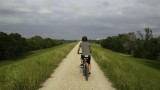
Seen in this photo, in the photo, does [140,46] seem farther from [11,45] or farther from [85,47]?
[85,47]

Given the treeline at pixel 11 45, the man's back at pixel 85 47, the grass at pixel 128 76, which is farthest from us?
the treeline at pixel 11 45

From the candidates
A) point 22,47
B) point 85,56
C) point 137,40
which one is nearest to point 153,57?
point 137,40

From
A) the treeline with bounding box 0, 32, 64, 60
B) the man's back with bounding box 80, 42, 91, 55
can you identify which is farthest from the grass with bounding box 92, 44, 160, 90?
the treeline with bounding box 0, 32, 64, 60

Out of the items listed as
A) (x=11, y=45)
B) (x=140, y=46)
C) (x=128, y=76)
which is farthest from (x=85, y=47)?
(x=140, y=46)

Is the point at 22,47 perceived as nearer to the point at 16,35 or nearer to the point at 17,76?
the point at 16,35

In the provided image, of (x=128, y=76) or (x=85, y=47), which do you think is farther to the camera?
(x=128, y=76)

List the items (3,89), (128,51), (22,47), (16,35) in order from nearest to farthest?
(3,89) < (22,47) < (16,35) < (128,51)

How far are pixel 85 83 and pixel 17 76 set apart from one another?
10.5 feet

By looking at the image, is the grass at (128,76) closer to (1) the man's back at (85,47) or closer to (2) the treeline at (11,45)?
(1) the man's back at (85,47)

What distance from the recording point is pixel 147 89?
11.3m

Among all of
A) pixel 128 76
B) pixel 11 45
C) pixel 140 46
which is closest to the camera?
pixel 128 76

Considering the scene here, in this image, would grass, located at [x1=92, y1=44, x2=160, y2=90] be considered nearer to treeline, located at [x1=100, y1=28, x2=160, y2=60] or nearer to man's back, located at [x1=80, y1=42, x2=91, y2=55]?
man's back, located at [x1=80, y1=42, x2=91, y2=55]

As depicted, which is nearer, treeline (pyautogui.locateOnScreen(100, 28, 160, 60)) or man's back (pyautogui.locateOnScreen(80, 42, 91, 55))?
man's back (pyautogui.locateOnScreen(80, 42, 91, 55))

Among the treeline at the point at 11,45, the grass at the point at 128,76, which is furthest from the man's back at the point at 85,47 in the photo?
the treeline at the point at 11,45
